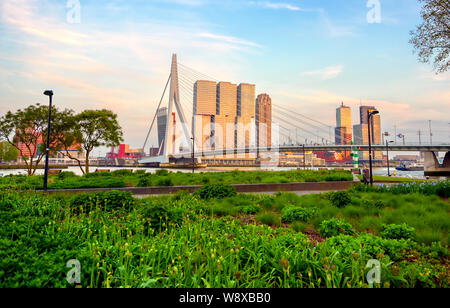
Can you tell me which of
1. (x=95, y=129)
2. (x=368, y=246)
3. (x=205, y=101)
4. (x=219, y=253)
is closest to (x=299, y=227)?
(x=368, y=246)

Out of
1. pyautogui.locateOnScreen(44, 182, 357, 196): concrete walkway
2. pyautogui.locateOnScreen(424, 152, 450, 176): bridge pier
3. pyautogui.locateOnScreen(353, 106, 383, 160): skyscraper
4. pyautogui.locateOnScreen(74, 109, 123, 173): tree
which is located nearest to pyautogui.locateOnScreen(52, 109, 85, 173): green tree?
pyautogui.locateOnScreen(74, 109, 123, 173): tree

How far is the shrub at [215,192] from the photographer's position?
9.66 meters

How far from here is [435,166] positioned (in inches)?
1825

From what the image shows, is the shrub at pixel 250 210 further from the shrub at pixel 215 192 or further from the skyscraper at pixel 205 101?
the skyscraper at pixel 205 101

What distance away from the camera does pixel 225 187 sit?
407 inches

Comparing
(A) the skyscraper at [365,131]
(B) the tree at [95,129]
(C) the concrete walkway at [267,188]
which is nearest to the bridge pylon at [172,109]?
(B) the tree at [95,129]

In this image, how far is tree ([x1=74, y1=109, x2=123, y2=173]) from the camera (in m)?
29.3

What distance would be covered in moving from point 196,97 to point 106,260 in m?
96.7

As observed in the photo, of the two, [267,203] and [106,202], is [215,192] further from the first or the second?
[106,202]

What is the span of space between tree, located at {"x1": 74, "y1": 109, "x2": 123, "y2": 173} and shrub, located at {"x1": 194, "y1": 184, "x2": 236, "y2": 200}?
25262 mm

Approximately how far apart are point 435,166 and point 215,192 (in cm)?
5681

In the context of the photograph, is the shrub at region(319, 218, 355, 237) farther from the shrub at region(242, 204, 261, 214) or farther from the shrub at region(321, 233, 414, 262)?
the shrub at region(242, 204, 261, 214)

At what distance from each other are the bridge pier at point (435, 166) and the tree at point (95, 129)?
5705cm

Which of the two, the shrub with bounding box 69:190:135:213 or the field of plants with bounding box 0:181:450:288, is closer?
the field of plants with bounding box 0:181:450:288
